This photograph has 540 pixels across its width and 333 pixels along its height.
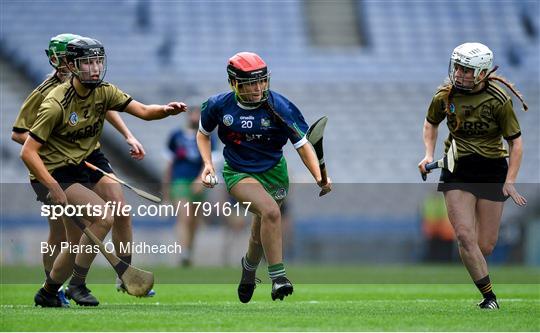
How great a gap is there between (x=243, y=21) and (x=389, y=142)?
4805mm

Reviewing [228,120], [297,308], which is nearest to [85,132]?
[228,120]

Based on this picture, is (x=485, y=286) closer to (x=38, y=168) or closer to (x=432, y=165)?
(x=432, y=165)

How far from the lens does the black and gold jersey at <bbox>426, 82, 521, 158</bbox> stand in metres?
8.26

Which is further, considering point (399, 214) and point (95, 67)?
point (399, 214)

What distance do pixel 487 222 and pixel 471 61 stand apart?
125cm

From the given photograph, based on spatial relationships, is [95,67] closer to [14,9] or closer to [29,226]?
[29,226]

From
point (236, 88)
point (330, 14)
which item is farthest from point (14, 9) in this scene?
point (236, 88)

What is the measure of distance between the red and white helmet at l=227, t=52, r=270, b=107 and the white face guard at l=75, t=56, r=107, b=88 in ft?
3.01

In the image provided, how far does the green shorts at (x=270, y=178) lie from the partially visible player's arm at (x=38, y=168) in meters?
1.27

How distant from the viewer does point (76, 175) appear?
815 cm

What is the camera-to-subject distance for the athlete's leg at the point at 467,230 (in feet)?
26.7

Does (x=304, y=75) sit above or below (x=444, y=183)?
below

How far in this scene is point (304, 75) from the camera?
24.6m

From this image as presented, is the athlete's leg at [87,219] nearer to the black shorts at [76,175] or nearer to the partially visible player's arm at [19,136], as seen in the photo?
the black shorts at [76,175]
